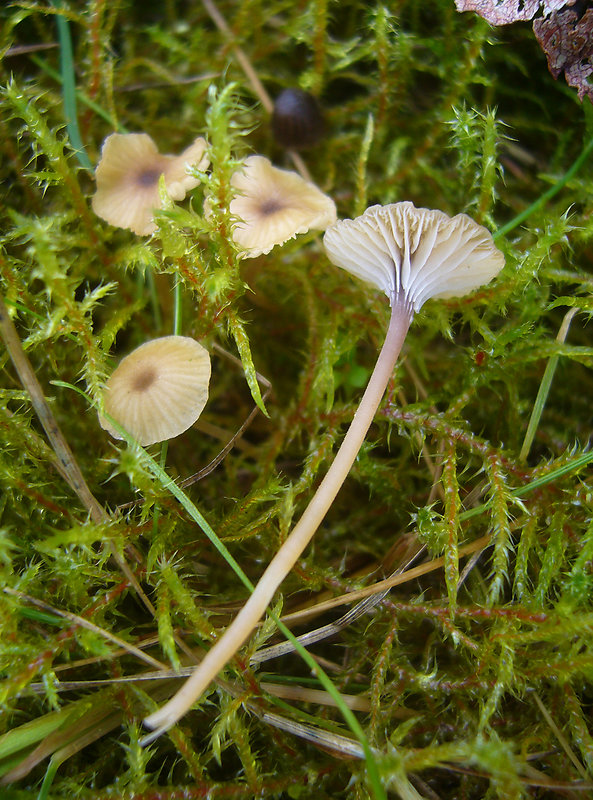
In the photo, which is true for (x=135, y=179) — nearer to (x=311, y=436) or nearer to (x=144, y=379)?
(x=144, y=379)

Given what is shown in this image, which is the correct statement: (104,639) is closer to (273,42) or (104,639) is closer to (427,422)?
(427,422)

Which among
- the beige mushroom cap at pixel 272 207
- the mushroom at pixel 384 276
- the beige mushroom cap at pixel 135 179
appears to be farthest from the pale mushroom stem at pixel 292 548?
the beige mushroom cap at pixel 135 179

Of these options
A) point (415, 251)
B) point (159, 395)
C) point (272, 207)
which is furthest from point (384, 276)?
point (159, 395)

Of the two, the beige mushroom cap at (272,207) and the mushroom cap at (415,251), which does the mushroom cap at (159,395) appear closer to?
the beige mushroom cap at (272,207)

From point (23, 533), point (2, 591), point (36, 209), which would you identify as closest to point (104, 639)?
point (2, 591)

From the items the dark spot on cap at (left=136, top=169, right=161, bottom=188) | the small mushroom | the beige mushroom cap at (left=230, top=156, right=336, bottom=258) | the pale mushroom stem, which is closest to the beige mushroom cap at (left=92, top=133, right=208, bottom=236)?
the dark spot on cap at (left=136, top=169, right=161, bottom=188)

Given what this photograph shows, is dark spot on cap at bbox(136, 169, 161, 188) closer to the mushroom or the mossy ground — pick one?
the mossy ground

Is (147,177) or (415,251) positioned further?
(147,177)
